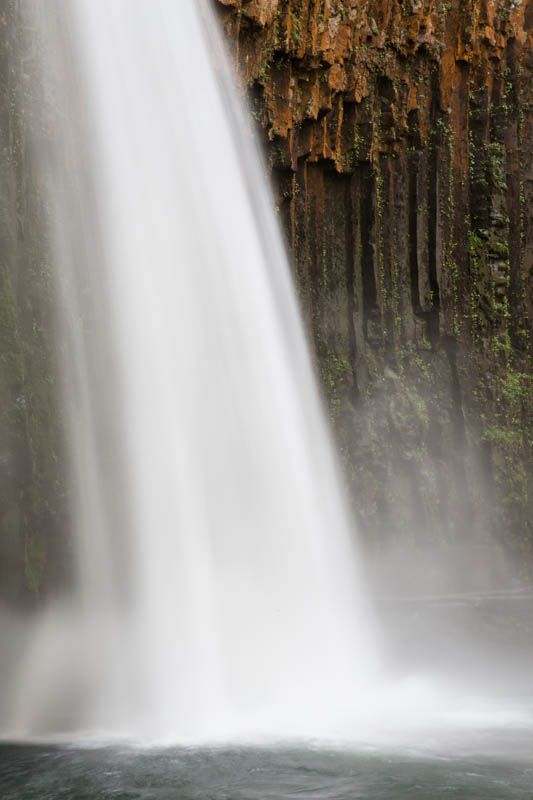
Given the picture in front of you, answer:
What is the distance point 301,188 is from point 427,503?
5504mm

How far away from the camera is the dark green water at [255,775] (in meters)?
6.14

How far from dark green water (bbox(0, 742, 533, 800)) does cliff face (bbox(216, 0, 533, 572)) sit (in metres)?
7.08

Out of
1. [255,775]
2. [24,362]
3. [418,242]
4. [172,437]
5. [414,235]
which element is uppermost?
[414,235]

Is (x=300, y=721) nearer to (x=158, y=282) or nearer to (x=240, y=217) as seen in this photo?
(x=158, y=282)

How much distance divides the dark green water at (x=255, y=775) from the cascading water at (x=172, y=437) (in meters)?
0.96

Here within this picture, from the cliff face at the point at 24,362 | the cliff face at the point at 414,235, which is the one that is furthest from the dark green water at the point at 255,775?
the cliff face at the point at 414,235

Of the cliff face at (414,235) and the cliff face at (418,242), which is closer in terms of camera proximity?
the cliff face at (414,235)

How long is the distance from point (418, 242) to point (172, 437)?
708 cm

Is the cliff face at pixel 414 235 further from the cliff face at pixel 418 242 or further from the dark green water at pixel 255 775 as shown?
the dark green water at pixel 255 775

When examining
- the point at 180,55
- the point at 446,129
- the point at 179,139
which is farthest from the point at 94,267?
the point at 446,129

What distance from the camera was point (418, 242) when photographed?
49.5 ft

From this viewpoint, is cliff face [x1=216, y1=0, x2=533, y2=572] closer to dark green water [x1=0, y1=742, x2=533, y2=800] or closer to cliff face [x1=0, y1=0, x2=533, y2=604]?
cliff face [x1=0, y1=0, x2=533, y2=604]

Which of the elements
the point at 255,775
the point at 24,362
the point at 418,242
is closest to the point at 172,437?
the point at 24,362

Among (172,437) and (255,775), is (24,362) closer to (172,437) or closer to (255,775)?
(172,437)
